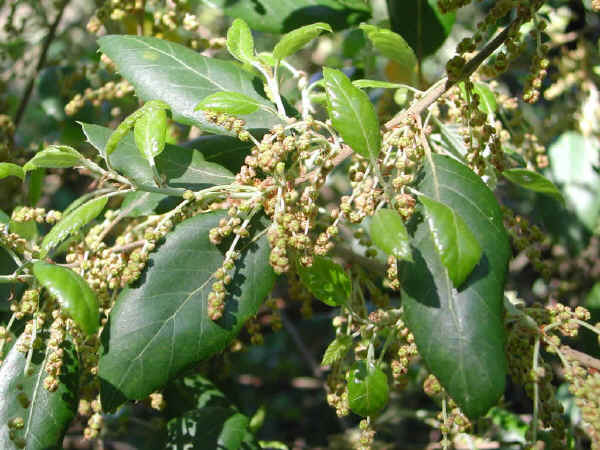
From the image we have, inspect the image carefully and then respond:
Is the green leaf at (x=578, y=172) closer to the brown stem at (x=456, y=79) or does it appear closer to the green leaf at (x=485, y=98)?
the green leaf at (x=485, y=98)

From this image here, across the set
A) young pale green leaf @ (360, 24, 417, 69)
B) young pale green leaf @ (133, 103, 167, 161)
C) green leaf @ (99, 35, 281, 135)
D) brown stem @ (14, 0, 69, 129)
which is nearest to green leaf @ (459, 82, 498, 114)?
young pale green leaf @ (360, 24, 417, 69)

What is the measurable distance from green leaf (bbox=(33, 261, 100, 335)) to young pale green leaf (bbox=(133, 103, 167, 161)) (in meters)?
0.28

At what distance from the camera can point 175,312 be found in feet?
3.81

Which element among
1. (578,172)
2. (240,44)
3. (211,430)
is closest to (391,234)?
(240,44)

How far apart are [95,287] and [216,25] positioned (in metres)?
3.23

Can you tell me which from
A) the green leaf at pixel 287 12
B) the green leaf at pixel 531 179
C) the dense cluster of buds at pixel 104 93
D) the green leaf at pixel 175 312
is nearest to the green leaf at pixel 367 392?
the green leaf at pixel 175 312

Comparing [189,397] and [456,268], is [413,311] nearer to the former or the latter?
[456,268]

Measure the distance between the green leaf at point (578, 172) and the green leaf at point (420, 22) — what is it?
3.15 feet

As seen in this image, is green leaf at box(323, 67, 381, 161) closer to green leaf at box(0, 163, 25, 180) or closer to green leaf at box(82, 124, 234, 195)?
green leaf at box(82, 124, 234, 195)

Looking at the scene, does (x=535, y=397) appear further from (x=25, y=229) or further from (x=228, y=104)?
(x=25, y=229)

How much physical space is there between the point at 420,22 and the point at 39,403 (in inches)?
51.7

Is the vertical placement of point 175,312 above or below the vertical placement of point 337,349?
above

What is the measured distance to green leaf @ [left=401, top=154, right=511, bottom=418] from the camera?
1.05 metres


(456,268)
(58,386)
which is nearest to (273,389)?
(58,386)
